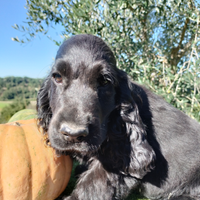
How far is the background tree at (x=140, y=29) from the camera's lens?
3.29 metres

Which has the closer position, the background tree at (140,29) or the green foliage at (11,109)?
the background tree at (140,29)

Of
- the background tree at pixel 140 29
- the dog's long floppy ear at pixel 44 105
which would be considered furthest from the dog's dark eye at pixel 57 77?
the background tree at pixel 140 29

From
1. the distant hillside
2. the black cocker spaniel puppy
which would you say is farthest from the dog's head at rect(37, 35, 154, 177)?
the distant hillside

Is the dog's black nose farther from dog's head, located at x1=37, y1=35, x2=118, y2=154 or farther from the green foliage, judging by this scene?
the green foliage

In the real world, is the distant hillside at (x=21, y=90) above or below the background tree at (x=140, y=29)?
below

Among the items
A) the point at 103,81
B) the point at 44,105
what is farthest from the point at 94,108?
the point at 44,105

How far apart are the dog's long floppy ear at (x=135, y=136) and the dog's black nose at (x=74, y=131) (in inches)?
26.1

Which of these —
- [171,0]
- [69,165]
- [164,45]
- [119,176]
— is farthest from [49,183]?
[164,45]

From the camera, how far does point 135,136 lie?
1804 millimetres

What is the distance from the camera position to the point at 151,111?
2.05 m

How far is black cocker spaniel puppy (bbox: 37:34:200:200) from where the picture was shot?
1.62 m

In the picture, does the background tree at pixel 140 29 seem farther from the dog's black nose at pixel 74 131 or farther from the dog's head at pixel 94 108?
the dog's black nose at pixel 74 131

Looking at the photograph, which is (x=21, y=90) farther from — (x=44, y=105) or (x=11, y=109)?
(x=44, y=105)

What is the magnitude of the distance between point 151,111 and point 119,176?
0.76 meters
